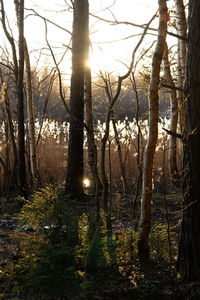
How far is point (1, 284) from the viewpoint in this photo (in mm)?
2373

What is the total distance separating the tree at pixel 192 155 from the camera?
244cm

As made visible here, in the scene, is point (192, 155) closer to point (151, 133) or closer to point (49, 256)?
point (151, 133)

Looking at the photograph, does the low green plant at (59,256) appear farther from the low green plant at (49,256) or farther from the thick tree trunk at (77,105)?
the thick tree trunk at (77,105)

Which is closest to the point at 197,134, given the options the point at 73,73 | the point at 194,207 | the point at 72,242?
the point at 194,207

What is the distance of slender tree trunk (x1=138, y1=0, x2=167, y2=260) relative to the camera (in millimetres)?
2623

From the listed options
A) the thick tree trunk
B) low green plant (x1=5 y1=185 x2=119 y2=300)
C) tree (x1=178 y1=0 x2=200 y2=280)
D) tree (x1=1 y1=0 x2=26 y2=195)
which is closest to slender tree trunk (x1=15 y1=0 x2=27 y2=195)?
tree (x1=1 y1=0 x2=26 y2=195)

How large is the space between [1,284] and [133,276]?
94 centimetres

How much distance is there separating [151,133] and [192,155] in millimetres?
375

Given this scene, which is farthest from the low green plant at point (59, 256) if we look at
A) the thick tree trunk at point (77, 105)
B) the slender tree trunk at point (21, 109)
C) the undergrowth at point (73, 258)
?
the thick tree trunk at point (77, 105)

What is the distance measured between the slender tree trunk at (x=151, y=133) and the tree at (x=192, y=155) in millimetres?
235

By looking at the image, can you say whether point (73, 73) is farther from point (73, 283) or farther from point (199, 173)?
point (73, 283)

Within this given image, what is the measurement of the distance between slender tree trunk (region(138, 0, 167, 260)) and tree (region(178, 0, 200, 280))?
9.2 inches

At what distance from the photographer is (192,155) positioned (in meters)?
2.46

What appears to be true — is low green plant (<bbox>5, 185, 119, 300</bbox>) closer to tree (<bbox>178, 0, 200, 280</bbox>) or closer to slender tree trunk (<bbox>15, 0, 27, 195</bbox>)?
tree (<bbox>178, 0, 200, 280</bbox>)
